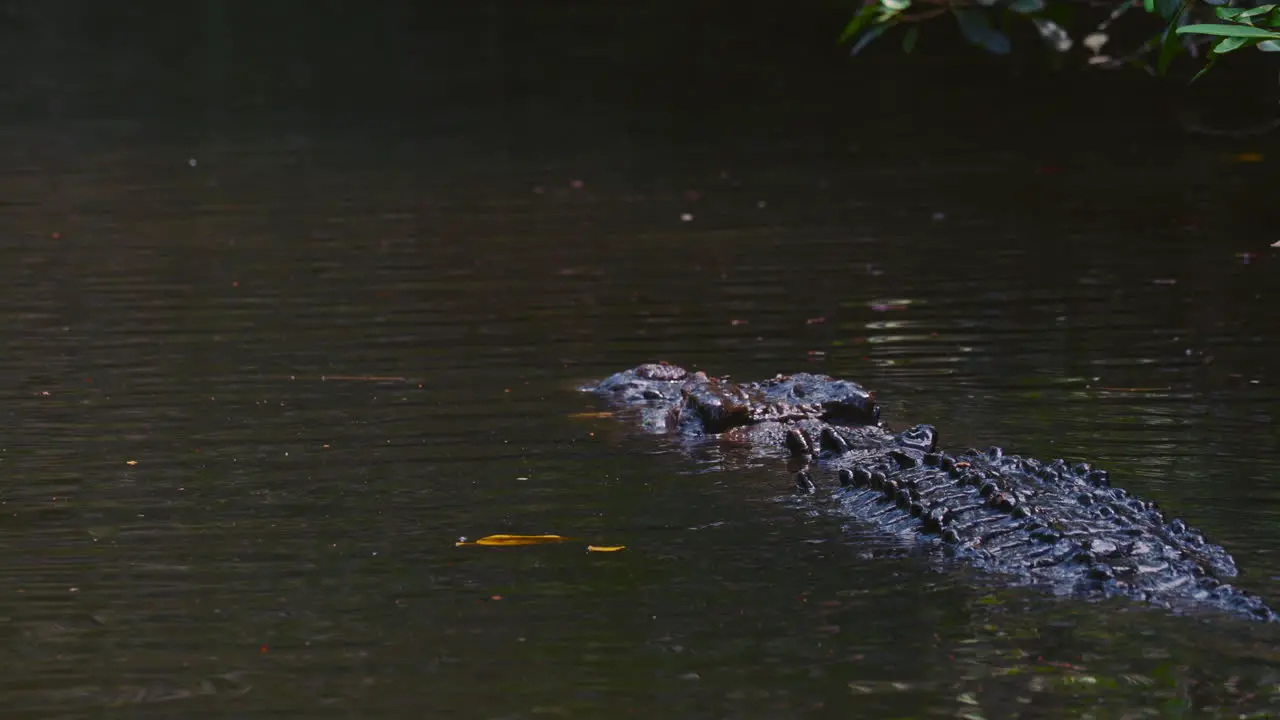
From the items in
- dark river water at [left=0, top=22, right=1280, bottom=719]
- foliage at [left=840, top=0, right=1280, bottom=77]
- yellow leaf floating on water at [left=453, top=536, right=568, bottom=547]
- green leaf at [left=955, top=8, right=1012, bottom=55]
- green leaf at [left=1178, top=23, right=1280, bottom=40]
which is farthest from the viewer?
green leaf at [left=955, top=8, right=1012, bottom=55]

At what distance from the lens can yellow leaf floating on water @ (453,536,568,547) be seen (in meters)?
6.69

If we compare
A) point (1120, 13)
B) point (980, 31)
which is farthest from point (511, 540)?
point (1120, 13)

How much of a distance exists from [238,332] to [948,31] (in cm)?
1779

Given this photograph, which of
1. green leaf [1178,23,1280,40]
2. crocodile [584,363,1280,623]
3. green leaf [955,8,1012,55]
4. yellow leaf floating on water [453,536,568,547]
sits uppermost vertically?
green leaf [955,8,1012,55]

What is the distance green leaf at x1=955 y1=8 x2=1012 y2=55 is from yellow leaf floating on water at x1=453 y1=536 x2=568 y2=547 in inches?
107

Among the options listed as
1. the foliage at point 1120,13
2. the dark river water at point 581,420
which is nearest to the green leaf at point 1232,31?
the foliage at point 1120,13

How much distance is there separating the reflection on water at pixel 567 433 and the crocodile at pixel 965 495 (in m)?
0.16

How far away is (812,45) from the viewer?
26.2 m

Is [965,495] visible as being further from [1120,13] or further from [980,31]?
[1120,13]

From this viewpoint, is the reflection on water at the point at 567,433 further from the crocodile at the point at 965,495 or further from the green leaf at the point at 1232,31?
the green leaf at the point at 1232,31

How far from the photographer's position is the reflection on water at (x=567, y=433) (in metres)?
5.44

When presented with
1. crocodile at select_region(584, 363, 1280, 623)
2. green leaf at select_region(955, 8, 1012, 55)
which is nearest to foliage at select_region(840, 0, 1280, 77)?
green leaf at select_region(955, 8, 1012, 55)

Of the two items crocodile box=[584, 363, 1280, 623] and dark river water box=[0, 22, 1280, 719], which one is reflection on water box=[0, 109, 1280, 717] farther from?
crocodile box=[584, 363, 1280, 623]

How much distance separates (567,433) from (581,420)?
0.25 m
